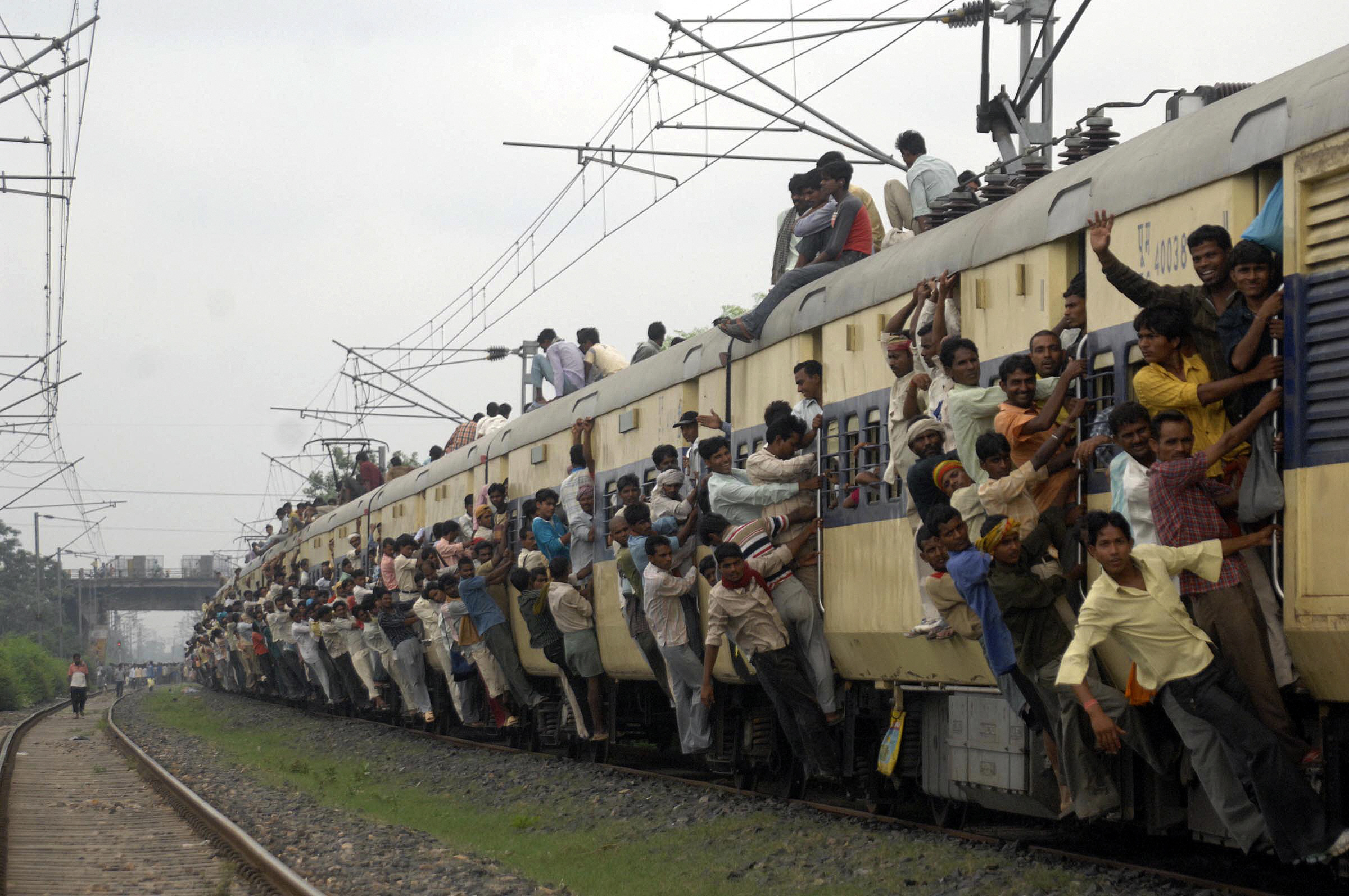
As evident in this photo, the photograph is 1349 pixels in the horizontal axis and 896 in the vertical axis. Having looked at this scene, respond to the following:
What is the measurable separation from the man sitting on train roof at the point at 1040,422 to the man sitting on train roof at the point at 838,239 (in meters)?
3.49

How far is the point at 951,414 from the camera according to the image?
7.91 metres

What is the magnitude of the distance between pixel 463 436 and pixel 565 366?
5.10 m

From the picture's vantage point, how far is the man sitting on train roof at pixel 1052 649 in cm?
702

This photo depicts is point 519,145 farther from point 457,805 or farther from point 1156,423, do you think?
point 1156,423

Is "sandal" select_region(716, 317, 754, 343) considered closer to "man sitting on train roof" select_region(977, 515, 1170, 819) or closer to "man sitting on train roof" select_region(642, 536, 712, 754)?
"man sitting on train roof" select_region(642, 536, 712, 754)


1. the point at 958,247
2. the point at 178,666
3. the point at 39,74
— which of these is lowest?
the point at 178,666

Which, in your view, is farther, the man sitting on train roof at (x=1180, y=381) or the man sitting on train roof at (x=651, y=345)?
the man sitting on train roof at (x=651, y=345)

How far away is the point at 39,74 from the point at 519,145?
5.06 m

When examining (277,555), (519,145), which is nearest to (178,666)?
(277,555)

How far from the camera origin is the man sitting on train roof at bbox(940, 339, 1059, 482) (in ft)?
25.4

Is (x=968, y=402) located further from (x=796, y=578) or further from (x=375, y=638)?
(x=375, y=638)

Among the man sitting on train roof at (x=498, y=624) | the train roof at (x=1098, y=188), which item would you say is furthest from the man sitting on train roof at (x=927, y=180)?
the man sitting on train roof at (x=498, y=624)

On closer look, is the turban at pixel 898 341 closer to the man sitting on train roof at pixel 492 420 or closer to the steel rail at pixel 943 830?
the steel rail at pixel 943 830

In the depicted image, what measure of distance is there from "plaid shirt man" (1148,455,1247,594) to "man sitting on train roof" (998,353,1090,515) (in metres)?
0.80
